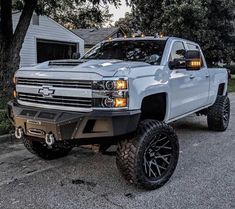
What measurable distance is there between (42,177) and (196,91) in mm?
3011

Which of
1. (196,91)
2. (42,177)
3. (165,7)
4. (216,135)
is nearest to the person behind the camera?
(42,177)

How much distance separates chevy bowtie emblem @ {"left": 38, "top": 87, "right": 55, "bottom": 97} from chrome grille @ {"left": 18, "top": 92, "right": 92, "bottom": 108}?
0.04 m

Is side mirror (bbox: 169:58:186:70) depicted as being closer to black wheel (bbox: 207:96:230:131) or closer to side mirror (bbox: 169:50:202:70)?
side mirror (bbox: 169:50:202:70)

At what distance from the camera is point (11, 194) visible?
3844mm

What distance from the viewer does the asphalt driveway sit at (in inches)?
143

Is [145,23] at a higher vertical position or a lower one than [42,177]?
higher

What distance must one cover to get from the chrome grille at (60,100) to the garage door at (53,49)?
17.1 metres

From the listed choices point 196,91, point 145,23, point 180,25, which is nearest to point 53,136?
point 196,91

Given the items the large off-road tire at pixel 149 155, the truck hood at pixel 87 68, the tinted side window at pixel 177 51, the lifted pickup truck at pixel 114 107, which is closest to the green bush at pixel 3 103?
the lifted pickup truck at pixel 114 107

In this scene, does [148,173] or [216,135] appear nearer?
[148,173]

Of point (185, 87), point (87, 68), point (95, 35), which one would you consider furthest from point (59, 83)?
point (95, 35)

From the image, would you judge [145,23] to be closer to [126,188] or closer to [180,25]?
[180,25]

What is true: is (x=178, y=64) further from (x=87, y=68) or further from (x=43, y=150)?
(x=43, y=150)

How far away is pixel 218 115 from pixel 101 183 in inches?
143
